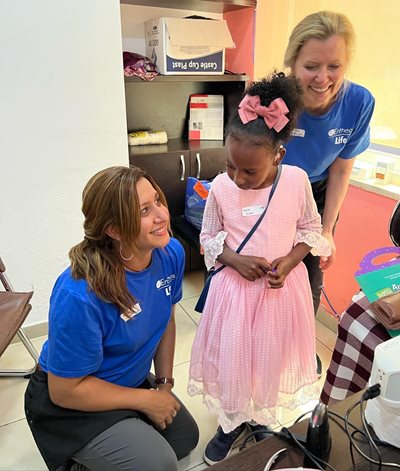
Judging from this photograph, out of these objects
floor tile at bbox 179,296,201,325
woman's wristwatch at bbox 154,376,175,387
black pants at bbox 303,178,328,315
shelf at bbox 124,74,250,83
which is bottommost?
floor tile at bbox 179,296,201,325

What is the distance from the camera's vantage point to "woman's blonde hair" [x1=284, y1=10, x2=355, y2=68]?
1191 millimetres

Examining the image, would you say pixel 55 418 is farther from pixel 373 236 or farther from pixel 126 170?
pixel 373 236

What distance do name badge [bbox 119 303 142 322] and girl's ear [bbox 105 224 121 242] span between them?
0.20 m

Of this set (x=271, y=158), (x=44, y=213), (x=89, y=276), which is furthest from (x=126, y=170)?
(x=44, y=213)

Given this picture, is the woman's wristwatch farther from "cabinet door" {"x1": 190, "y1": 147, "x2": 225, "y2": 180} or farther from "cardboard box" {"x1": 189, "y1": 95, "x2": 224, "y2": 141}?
"cardboard box" {"x1": 189, "y1": 95, "x2": 224, "y2": 141}

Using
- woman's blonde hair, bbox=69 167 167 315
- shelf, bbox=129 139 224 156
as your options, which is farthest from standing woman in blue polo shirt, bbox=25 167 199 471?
shelf, bbox=129 139 224 156

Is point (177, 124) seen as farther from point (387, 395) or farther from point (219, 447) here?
point (387, 395)

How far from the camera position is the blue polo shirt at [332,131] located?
53.3 inches

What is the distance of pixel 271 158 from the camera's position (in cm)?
109

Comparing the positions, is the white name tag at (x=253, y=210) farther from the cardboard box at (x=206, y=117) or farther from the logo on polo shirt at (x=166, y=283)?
the cardboard box at (x=206, y=117)

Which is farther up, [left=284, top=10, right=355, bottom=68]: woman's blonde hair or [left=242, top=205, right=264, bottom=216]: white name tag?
[left=284, top=10, right=355, bottom=68]: woman's blonde hair

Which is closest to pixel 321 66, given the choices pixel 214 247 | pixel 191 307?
pixel 214 247

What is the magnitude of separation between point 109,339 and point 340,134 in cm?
101

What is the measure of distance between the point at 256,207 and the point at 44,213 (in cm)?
118
